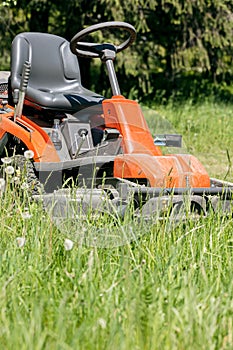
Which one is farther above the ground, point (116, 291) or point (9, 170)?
point (9, 170)

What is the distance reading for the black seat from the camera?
4789mm

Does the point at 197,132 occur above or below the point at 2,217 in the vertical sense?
below

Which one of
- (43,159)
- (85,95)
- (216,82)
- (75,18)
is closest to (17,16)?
(75,18)

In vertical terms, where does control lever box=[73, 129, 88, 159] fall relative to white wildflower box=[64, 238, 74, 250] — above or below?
below

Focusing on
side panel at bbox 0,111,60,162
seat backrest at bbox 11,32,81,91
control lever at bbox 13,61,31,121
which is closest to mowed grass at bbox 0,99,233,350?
side panel at bbox 0,111,60,162

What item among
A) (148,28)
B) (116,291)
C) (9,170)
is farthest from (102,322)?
(148,28)

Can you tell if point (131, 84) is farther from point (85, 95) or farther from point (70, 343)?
point (70, 343)

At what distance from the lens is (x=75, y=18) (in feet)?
35.0

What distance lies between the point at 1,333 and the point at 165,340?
0.50 metres

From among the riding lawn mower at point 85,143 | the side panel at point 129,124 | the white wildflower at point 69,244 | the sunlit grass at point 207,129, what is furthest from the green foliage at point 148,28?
the white wildflower at point 69,244

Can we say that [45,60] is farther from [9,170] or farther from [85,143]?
[9,170]

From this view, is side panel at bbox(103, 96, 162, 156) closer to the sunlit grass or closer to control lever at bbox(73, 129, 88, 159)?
control lever at bbox(73, 129, 88, 159)

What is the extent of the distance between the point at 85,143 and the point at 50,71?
31.2 inches

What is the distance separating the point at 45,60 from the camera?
5.12 meters
